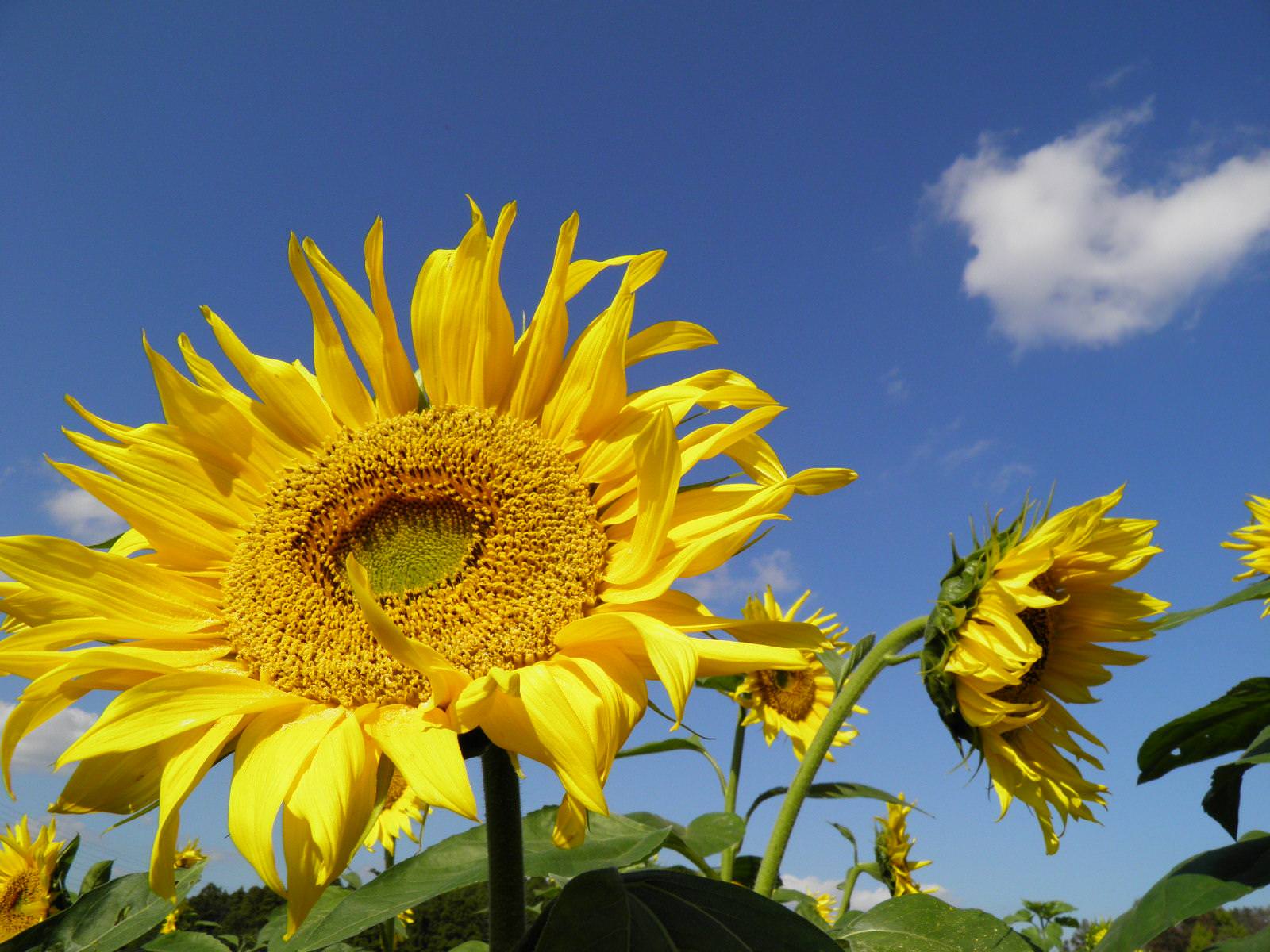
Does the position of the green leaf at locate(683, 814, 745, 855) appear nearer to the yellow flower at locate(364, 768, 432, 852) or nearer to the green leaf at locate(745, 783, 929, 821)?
the green leaf at locate(745, 783, 929, 821)

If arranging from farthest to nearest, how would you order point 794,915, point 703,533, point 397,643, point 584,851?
point 584,851
point 703,533
point 794,915
point 397,643

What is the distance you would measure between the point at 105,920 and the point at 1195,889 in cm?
298

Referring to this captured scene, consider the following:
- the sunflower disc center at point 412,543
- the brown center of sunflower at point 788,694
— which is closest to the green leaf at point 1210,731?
the sunflower disc center at point 412,543

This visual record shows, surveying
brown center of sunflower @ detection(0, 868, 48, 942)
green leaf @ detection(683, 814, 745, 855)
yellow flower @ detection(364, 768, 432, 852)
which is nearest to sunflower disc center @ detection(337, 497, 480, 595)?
green leaf @ detection(683, 814, 745, 855)

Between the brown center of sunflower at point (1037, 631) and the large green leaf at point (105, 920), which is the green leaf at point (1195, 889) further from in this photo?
the large green leaf at point (105, 920)

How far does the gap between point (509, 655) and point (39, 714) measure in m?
0.91

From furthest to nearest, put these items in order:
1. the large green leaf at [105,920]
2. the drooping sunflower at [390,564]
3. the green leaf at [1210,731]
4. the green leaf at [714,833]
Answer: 1. the green leaf at [1210,731]
2. the green leaf at [714,833]
3. the large green leaf at [105,920]
4. the drooping sunflower at [390,564]

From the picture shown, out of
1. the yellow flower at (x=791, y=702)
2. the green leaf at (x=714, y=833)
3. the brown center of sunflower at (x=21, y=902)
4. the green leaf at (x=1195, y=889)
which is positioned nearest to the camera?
the green leaf at (x=1195, y=889)

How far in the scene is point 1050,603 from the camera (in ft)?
10.5

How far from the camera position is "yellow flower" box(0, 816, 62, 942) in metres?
5.60

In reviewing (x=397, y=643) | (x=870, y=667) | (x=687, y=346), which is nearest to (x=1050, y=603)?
(x=870, y=667)

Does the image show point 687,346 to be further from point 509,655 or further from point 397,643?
point 397,643

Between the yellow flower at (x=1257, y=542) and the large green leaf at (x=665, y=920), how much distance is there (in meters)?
5.54

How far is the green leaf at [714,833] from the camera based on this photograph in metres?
2.79
